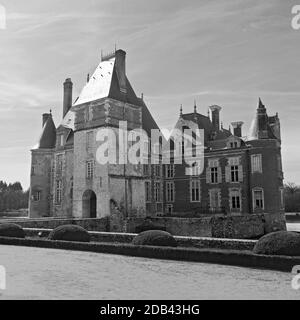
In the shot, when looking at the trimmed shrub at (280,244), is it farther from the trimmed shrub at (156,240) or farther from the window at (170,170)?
the window at (170,170)

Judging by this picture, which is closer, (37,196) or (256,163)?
(256,163)

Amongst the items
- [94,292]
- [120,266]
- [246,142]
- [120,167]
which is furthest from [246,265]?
[246,142]

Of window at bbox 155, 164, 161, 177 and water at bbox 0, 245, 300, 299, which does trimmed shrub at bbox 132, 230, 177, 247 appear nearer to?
water at bbox 0, 245, 300, 299

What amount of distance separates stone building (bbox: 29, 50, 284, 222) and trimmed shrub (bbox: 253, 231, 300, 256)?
52.0 ft

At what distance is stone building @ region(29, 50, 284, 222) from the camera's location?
2742cm

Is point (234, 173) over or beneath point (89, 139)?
beneath

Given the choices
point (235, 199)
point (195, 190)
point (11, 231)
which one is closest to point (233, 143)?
point (235, 199)

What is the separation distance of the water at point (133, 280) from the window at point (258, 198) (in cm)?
1871

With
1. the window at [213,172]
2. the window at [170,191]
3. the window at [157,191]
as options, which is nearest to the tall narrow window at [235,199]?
the window at [213,172]

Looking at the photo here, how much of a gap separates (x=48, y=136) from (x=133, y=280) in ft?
91.4

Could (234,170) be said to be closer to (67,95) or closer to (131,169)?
(131,169)

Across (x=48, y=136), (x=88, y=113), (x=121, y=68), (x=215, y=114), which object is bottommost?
(x=48, y=136)

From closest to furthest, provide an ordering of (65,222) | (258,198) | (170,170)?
(65,222)
(258,198)
(170,170)

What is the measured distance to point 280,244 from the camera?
10.7 m
